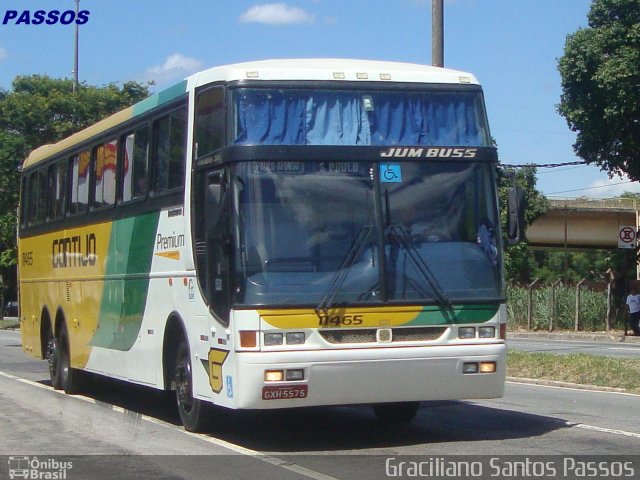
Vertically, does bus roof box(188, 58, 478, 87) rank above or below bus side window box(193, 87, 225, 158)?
above

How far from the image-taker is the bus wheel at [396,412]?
40.9 feet

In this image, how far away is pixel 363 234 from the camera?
10.5m

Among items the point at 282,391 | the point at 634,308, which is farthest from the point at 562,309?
the point at 282,391

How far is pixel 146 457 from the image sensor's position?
1038cm

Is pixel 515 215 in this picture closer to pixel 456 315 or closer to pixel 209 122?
pixel 456 315

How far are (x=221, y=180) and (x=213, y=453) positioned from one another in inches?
99.3

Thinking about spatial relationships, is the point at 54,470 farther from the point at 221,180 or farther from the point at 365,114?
the point at 365,114

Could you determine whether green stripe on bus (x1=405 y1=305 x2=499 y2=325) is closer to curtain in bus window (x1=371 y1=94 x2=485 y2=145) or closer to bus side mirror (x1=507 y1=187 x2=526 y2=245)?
bus side mirror (x1=507 y1=187 x2=526 y2=245)

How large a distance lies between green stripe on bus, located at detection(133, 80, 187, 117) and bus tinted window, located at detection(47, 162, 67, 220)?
3.80 metres

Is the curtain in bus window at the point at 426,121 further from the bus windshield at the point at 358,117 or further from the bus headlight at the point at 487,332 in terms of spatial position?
the bus headlight at the point at 487,332

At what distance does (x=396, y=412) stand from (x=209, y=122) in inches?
152

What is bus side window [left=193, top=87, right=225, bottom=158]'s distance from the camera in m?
10.8

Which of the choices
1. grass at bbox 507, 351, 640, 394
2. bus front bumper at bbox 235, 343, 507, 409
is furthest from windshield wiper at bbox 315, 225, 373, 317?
grass at bbox 507, 351, 640, 394

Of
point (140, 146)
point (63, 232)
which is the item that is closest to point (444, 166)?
point (140, 146)
